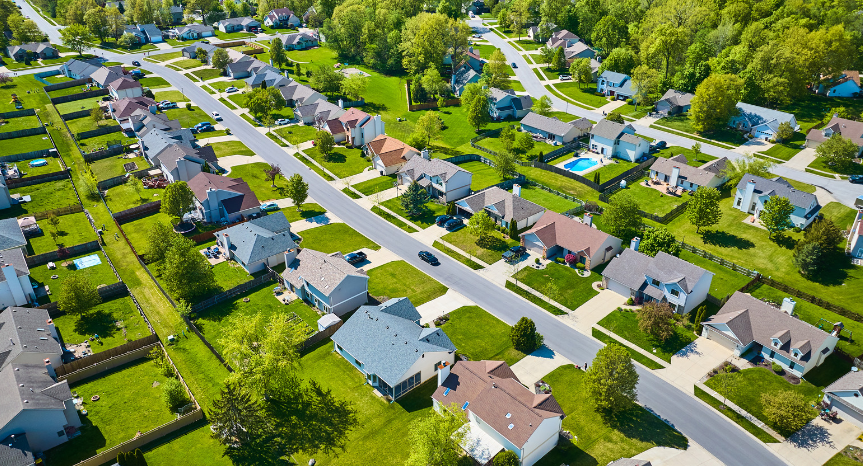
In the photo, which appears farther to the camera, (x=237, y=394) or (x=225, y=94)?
(x=225, y=94)

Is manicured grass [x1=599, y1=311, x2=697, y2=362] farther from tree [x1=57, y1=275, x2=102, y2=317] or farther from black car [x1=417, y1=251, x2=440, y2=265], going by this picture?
tree [x1=57, y1=275, x2=102, y2=317]

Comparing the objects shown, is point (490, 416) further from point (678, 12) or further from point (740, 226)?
point (678, 12)

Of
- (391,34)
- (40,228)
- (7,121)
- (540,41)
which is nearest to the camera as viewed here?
(40,228)

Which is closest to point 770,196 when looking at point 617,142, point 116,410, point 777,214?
point 777,214

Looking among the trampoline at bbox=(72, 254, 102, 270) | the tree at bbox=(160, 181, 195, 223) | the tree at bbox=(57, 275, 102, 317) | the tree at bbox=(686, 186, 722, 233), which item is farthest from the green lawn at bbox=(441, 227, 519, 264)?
the trampoline at bbox=(72, 254, 102, 270)

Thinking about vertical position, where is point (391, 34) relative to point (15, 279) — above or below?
above

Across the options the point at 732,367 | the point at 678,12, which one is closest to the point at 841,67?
the point at 678,12
